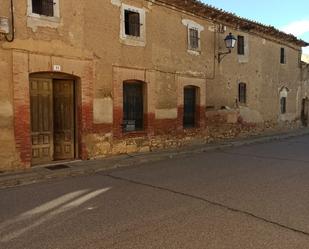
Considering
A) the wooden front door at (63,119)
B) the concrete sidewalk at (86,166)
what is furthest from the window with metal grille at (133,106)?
the wooden front door at (63,119)

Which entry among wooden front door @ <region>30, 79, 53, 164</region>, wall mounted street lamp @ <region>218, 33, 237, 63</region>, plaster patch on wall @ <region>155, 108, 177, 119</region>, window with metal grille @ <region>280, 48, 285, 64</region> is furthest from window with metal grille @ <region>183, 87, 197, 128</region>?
window with metal grille @ <region>280, 48, 285, 64</region>

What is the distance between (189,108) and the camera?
47.0 ft

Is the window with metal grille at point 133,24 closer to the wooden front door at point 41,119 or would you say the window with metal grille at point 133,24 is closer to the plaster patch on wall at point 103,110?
the plaster patch on wall at point 103,110

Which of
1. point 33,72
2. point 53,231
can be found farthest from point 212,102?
point 53,231

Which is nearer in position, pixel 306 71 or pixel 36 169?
pixel 36 169

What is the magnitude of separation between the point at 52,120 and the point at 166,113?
4419 millimetres

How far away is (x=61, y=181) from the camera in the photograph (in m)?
8.04

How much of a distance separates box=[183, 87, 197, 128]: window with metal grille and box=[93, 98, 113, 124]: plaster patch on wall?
3.99m

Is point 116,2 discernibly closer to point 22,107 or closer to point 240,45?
point 22,107

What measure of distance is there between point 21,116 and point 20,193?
257cm

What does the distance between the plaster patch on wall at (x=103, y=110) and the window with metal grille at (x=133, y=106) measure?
78cm

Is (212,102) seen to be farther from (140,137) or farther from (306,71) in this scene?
(306,71)

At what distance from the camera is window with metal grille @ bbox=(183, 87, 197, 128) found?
46.4 ft

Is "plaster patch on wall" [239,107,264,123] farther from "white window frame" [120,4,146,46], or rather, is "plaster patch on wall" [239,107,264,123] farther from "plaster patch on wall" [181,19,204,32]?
"white window frame" [120,4,146,46]
